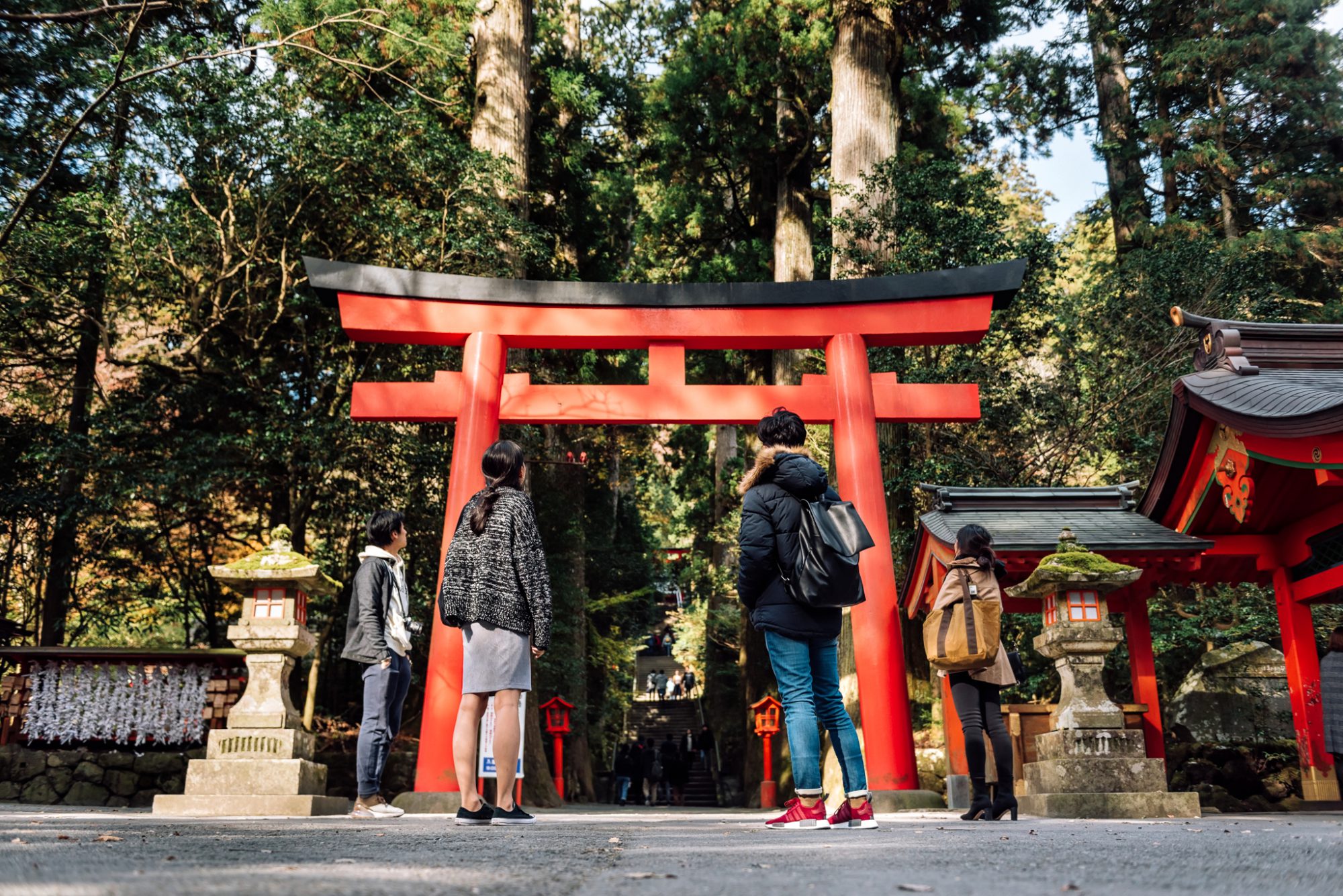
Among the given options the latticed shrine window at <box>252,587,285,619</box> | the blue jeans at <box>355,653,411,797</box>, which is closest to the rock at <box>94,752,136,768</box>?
the latticed shrine window at <box>252,587,285,619</box>

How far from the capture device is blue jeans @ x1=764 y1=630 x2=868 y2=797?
4.13 metres

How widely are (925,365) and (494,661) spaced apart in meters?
8.62

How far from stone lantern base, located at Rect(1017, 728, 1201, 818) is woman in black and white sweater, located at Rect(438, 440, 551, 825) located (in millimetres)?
3308

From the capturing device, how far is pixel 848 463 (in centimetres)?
866

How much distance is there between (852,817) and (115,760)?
9.15m

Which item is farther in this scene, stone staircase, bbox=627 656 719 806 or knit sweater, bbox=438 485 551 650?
stone staircase, bbox=627 656 719 806

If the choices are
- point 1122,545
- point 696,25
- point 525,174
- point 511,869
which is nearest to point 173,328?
point 525,174

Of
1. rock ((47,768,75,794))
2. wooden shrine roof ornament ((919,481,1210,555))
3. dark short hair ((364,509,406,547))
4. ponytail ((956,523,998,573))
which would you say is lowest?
rock ((47,768,75,794))

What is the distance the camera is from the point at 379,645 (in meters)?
5.61

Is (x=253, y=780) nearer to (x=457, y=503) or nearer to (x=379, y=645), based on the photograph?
(x=379, y=645)

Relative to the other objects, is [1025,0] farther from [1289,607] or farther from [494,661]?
[494,661]

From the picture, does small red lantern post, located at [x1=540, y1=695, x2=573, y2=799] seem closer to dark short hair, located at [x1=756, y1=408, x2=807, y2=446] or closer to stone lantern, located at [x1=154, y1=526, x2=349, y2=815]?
stone lantern, located at [x1=154, y1=526, x2=349, y2=815]

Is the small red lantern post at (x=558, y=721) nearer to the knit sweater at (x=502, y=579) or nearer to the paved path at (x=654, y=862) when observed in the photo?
the knit sweater at (x=502, y=579)

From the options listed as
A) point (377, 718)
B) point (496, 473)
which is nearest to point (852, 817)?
point (496, 473)
